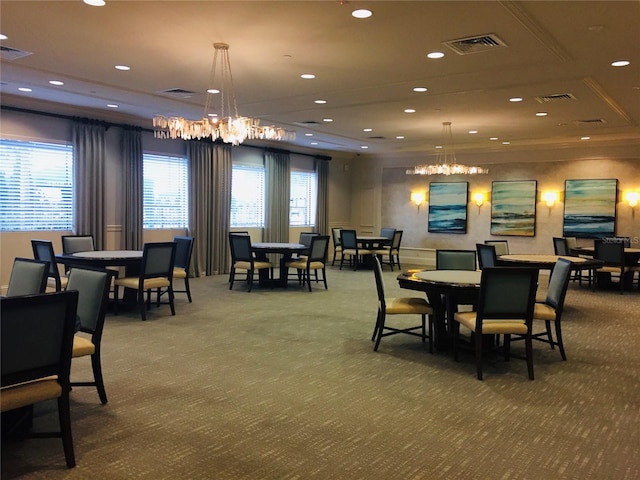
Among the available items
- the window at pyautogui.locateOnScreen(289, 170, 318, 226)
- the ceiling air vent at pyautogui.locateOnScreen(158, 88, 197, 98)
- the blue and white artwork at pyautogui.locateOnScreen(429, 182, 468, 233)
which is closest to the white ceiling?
the ceiling air vent at pyautogui.locateOnScreen(158, 88, 197, 98)

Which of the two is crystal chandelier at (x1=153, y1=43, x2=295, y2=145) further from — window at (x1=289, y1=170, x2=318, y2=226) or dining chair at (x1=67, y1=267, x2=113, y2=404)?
window at (x1=289, y1=170, x2=318, y2=226)

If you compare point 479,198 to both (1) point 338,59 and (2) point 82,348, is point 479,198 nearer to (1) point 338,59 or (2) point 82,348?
(1) point 338,59

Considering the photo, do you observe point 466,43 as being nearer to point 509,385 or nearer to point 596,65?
point 596,65

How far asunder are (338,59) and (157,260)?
3307 mm

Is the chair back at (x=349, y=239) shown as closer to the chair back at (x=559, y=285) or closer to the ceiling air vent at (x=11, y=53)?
the chair back at (x=559, y=285)

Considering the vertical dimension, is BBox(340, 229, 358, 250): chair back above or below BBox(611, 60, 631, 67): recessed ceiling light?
below

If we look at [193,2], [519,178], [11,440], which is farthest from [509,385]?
[519,178]

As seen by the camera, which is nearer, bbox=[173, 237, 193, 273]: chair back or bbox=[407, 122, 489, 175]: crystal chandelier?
bbox=[173, 237, 193, 273]: chair back

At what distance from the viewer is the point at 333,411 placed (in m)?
3.62

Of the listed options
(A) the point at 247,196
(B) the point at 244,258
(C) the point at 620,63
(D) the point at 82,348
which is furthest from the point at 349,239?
(D) the point at 82,348

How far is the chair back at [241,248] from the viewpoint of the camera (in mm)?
8789

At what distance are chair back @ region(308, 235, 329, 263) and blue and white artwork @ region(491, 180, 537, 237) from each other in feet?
17.5

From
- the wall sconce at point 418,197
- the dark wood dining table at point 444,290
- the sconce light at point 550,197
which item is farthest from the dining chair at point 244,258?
the sconce light at point 550,197

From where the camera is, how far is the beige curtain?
8.62 metres
